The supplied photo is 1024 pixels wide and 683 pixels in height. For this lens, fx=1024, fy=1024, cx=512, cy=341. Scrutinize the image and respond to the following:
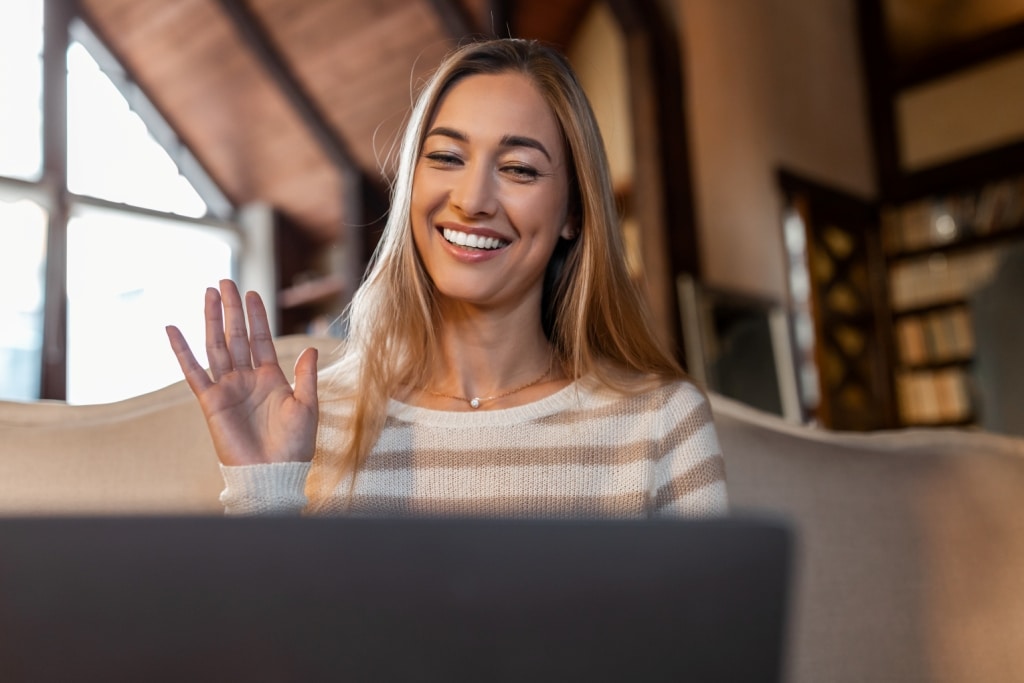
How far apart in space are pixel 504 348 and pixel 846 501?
491 millimetres

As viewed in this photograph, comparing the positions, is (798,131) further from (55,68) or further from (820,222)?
(55,68)

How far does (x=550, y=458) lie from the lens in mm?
1209

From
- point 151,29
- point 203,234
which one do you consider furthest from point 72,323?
point 151,29

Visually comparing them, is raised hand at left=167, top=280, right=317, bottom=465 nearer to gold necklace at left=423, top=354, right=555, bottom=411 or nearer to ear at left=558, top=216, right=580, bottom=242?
gold necklace at left=423, top=354, right=555, bottom=411

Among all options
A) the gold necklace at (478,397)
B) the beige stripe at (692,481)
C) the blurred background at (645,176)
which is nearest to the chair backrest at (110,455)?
the gold necklace at (478,397)

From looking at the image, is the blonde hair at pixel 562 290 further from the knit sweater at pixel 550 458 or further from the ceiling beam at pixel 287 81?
the ceiling beam at pixel 287 81

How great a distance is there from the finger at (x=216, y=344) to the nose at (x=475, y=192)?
0.32 m

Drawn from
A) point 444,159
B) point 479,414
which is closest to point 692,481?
point 479,414

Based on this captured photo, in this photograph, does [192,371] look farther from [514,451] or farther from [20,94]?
[20,94]

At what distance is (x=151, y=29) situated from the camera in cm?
551

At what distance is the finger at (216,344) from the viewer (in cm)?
100

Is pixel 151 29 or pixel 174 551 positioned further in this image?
pixel 151 29

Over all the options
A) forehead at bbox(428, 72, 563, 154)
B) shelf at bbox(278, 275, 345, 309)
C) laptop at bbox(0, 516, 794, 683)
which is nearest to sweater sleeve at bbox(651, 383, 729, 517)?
forehead at bbox(428, 72, 563, 154)

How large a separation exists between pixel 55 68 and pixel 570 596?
5.57m
